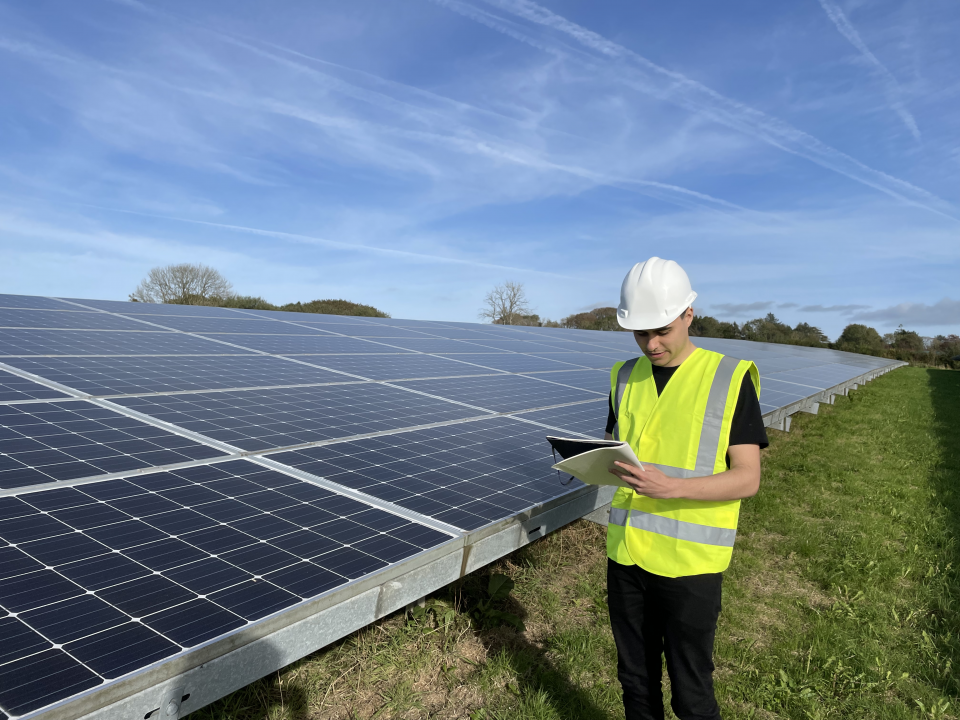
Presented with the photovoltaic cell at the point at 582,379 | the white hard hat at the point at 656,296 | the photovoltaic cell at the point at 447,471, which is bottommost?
the photovoltaic cell at the point at 447,471

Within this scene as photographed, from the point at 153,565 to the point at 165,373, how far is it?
205 inches

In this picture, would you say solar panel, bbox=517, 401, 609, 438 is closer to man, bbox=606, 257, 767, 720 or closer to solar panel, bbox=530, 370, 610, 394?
solar panel, bbox=530, 370, 610, 394

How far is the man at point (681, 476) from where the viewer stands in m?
3.15

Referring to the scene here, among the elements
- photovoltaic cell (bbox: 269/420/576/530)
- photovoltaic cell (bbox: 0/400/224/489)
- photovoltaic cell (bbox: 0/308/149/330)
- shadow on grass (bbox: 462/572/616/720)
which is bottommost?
shadow on grass (bbox: 462/572/616/720)

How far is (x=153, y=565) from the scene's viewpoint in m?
3.13

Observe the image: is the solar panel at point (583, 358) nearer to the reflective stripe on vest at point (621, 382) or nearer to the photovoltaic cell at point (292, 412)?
the photovoltaic cell at point (292, 412)

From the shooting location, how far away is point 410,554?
11.5 ft

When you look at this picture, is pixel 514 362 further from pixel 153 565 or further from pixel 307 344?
pixel 153 565

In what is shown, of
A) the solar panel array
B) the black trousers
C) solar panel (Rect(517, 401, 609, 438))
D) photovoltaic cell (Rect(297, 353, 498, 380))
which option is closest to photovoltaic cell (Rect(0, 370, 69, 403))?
the solar panel array

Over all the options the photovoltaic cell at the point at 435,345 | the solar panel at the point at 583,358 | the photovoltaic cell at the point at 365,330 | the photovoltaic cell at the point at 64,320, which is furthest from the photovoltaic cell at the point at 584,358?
the photovoltaic cell at the point at 64,320

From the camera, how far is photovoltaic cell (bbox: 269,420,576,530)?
4.35 metres

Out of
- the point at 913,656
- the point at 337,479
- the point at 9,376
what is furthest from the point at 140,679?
the point at 913,656

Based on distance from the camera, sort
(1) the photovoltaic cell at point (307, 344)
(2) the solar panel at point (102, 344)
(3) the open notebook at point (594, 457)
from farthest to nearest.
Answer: (1) the photovoltaic cell at point (307, 344)
(2) the solar panel at point (102, 344)
(3) the open notebook at point (594, 457)

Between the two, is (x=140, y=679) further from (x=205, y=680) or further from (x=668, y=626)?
(x=668, y=626)
